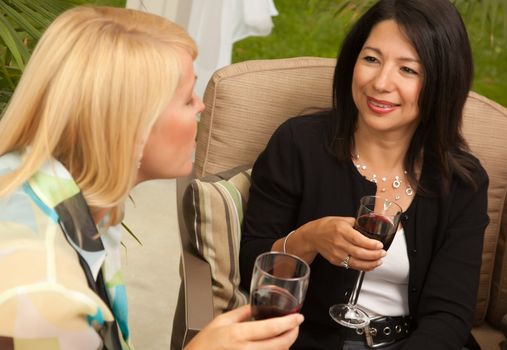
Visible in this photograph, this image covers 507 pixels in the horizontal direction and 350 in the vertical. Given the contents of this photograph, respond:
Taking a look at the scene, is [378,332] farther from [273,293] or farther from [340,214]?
[273,293]

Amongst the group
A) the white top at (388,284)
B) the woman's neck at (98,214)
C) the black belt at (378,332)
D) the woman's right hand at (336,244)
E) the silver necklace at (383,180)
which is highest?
the woman's neck at (98,214)

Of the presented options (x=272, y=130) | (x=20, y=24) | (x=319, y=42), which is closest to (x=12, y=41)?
(x=20, y=24)

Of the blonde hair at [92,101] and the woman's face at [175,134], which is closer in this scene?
the blonde hair at [92,101]

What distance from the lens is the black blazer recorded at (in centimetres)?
216

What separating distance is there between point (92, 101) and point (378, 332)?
1.07 meters

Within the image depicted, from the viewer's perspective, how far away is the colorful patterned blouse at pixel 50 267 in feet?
4.20

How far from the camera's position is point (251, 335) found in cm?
141

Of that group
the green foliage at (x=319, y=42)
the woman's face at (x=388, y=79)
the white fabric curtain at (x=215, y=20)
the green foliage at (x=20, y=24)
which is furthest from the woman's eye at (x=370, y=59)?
the green foliage at (x=319, y=42)

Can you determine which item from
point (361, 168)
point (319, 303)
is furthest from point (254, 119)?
point (319, 303)

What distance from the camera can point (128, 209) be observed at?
4.01m

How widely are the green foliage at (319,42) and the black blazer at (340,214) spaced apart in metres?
3.13

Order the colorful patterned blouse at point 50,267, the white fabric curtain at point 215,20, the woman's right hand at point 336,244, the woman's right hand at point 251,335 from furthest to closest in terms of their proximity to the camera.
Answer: the white fabric curtain at point 215,20 < the woman's right hand at point 336,244 < the woman's right hand at point 251,335 < the colorful patterned blouse at point 50,267

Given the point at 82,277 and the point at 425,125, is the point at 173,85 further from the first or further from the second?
the point at 425,125

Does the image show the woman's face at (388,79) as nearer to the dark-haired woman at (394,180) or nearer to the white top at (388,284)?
the dark-haired woman at (394,180)
